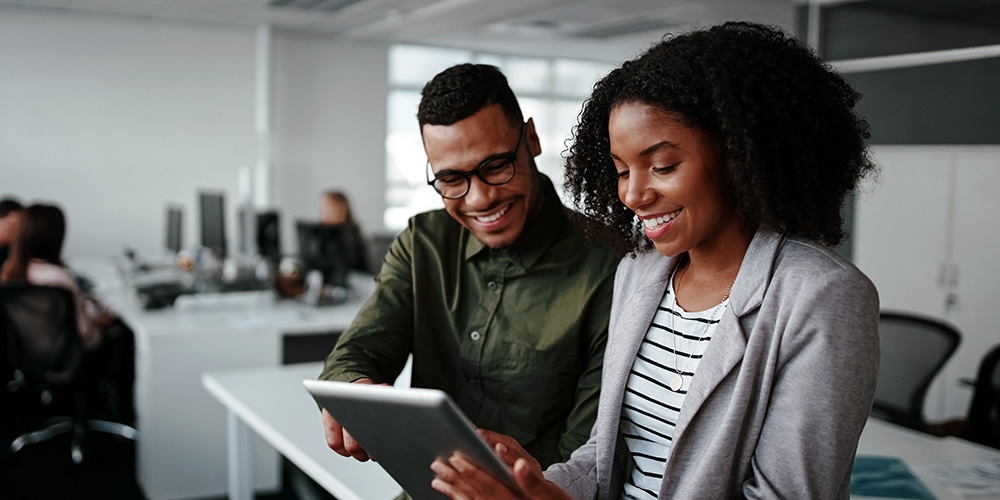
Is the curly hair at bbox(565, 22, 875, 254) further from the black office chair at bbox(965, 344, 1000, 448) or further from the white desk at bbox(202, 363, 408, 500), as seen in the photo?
the black office chair at bbox(965, 344, 1000, 448)

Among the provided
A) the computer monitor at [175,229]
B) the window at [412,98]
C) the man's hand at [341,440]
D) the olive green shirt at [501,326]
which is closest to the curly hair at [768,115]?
the olive green shirt at [501,326]

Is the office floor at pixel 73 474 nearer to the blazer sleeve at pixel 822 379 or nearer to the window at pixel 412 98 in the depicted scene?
the blazer sleeve at pixel 822 379

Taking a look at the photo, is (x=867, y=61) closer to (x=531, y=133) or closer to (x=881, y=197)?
(x=531, y=133)

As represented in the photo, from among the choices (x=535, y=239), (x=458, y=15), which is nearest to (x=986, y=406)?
(x=535, y=239)

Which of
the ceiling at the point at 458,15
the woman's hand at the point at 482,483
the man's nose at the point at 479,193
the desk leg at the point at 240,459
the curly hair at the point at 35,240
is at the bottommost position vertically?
the desk leg at the point at 240,459

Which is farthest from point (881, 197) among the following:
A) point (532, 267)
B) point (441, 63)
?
point (441, 63)

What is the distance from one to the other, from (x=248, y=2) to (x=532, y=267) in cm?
613

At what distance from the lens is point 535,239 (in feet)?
5.42

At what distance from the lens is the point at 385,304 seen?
1.71 m

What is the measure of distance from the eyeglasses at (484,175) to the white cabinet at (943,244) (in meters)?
3.83

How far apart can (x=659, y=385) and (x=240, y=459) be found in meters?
2.40

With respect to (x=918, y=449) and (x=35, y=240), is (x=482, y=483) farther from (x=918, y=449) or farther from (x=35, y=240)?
(x=35, y=240)

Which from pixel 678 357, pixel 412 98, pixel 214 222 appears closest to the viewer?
pixel 678 357

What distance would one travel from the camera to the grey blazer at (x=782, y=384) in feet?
3.63
